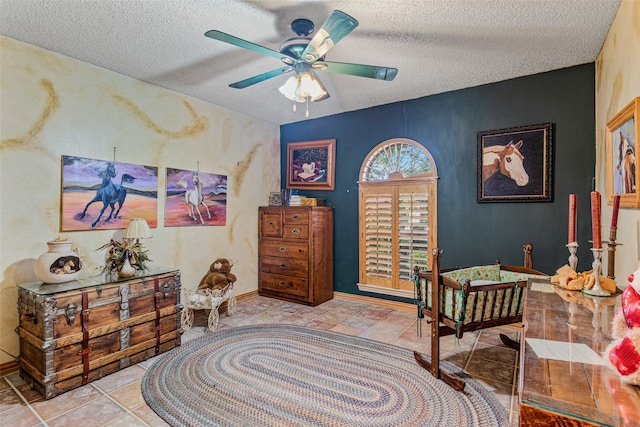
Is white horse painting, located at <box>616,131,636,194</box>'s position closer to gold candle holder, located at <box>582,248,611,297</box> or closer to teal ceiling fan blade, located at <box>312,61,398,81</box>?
gold candle holder, located at <box>582,248,611,297</box>

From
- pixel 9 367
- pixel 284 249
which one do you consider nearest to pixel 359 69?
pixel 284 249

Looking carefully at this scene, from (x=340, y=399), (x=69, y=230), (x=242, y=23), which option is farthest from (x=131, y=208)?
(x=340, y=399)

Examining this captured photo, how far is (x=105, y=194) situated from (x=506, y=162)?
4224 millimetres

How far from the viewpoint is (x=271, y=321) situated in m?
3.76

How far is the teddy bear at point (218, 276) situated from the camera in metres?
3.94

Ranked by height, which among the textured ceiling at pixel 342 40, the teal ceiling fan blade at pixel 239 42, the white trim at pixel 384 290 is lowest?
the white trim at pixel 384 290

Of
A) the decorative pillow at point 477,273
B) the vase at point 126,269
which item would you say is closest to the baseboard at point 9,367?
the vase at point 126,269

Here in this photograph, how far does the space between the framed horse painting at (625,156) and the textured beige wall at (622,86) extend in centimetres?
11

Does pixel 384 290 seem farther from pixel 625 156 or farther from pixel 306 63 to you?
pixel 306 63

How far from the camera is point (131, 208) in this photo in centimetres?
340

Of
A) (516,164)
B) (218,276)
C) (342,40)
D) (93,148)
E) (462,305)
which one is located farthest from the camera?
(218,276)

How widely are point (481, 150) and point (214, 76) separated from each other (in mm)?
3077

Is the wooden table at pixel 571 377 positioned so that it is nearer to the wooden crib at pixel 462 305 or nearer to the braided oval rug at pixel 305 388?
the wooden crib at pixel 462 305

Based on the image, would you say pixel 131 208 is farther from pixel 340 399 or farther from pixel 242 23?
pixel 340 399
